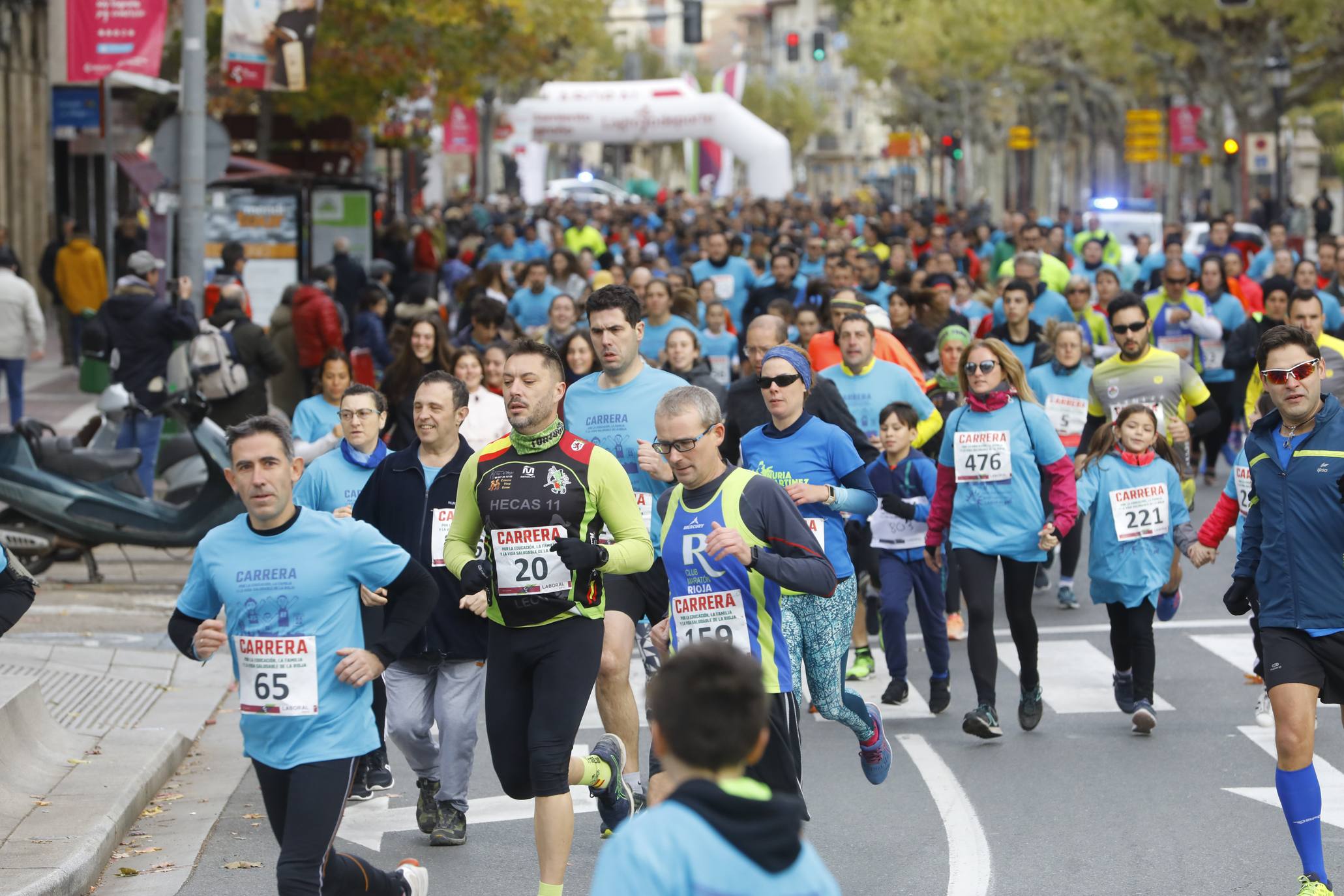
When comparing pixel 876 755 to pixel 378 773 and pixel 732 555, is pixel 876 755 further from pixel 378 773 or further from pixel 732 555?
pixel 378 773

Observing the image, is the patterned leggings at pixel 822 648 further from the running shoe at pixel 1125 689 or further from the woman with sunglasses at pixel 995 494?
the running shoe at pixel 1125 689

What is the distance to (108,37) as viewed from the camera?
68.3ft

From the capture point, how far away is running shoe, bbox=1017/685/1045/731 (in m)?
9.38

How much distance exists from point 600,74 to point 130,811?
305ft

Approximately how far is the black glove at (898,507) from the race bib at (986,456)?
2.74 feet

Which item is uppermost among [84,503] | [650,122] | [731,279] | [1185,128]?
[650,122]

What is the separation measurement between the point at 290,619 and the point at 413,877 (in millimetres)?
1039

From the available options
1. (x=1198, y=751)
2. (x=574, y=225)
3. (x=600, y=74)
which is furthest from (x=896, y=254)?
(x=600, y=74)

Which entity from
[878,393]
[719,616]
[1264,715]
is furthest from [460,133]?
[719,616]

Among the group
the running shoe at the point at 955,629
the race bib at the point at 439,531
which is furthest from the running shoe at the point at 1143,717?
the race bib at the point at 439,531

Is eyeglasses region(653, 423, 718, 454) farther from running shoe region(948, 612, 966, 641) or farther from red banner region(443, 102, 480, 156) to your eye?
red banner region(443, 102, 480, 156)

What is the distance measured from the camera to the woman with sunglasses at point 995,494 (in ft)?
29.7

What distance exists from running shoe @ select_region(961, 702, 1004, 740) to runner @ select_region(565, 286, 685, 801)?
5.37 ft

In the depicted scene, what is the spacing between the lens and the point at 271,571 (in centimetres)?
564
